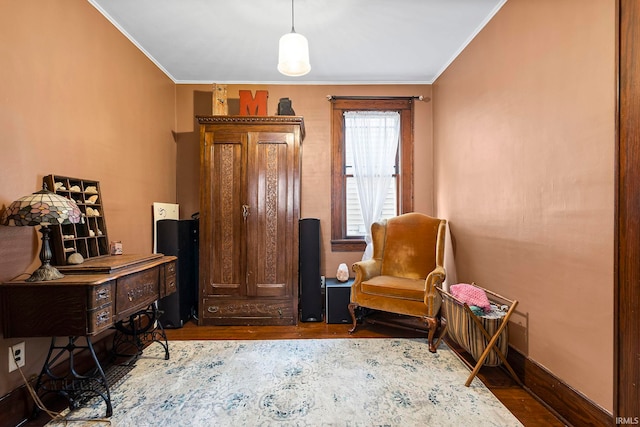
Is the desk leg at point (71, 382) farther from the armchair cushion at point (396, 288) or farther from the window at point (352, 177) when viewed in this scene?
the window at point (352, 177)

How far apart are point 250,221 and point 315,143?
1362mm

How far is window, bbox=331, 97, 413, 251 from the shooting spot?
3818 millimetres

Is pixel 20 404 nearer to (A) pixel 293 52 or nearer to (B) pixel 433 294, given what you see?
(A) pixel 293 52

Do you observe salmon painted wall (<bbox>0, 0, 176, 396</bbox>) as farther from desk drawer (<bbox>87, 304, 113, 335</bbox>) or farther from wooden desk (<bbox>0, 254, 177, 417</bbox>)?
desk drawer (<bbox>87, 304, 113, 335</bbox>)

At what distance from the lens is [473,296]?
226cm

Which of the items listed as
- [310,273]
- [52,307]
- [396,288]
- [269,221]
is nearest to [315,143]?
[269,221]

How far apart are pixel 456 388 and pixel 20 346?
2.76 m

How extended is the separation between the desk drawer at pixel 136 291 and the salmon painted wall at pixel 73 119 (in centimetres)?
56

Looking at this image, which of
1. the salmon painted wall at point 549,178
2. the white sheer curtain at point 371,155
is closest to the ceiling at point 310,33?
the salmon painted wall at point 549,178

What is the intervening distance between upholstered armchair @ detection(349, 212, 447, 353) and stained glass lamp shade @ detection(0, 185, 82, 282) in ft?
7.66

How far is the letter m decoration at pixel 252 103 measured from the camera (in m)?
3.39

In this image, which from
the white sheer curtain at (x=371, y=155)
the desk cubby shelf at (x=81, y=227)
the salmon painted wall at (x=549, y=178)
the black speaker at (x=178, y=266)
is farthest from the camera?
the white sheer curtain at (x=371, y=155)

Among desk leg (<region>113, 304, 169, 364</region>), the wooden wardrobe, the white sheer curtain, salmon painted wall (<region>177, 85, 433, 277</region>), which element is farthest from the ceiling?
desk leg (<region>113, 304, 169, 364</region>)

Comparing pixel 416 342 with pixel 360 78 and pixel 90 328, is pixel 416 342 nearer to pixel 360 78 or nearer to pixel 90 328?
pixel 90 328
